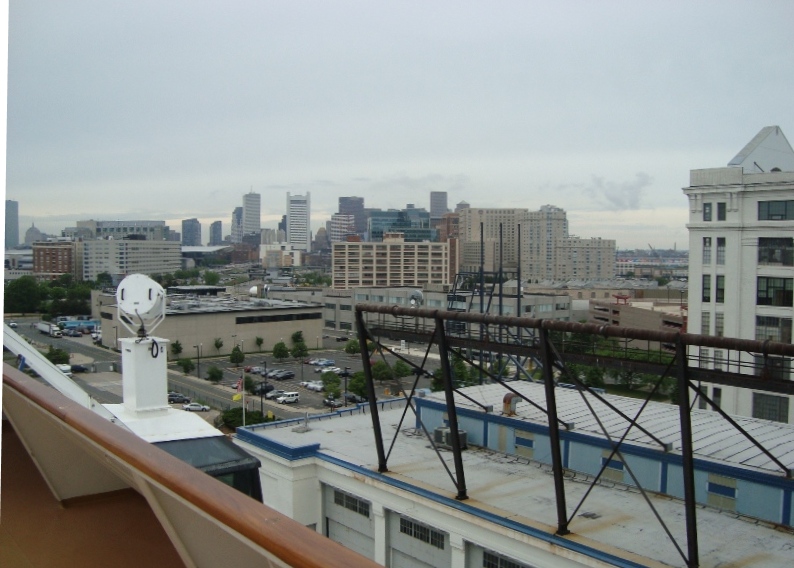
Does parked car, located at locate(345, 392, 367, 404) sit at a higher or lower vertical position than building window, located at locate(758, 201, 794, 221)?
lower

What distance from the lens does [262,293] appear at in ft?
96.8

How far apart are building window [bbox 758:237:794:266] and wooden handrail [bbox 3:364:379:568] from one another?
25.9 ft

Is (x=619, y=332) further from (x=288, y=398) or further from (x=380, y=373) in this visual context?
(x=380, y=373)

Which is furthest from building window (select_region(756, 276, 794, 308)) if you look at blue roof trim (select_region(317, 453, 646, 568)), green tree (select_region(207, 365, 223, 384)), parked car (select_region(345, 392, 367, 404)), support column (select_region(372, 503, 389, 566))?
green tree (select_region(207, 365, 223, 384))

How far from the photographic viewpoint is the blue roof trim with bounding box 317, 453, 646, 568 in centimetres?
366

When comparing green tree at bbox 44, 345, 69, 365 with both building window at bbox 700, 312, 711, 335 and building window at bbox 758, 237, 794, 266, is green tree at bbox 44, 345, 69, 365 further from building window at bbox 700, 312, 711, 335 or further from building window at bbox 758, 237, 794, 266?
building window at bbox 758, 237, 794, 266

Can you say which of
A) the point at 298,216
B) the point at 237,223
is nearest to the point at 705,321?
the point at 298,216

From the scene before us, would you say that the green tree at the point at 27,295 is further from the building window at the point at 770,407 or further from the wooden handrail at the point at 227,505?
the wooden handrail at the point at 227,505

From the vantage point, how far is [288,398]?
1207 cm

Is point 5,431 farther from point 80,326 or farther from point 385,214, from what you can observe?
point 385,214

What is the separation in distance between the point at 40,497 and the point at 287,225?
4266 inches

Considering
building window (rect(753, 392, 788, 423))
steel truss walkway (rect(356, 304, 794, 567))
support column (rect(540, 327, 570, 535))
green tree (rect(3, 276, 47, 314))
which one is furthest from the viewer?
green tree (rect(3, 276, 47, 314))

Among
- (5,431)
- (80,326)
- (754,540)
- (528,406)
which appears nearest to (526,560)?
(754,540)

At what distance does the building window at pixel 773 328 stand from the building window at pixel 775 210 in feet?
3.58
